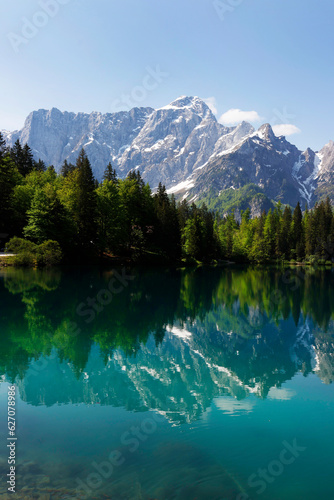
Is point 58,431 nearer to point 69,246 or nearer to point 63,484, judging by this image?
point 63,484

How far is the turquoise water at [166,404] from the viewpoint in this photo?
6730 mm

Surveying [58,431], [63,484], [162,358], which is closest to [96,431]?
[58,431]

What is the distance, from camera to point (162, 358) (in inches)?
584

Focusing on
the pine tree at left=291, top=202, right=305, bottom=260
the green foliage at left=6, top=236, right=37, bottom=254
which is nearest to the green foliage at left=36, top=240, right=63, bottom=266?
the green foliage at left=6, top=236, right=37, bottom=254

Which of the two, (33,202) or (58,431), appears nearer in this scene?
(58,431)

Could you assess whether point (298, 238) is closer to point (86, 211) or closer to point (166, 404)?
point (86, 211)

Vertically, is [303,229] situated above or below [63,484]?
above

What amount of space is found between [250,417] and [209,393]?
6.35 ft

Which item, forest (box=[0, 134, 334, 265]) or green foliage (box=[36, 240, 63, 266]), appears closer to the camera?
green foliage (box=[36, 240, 63, 266])
